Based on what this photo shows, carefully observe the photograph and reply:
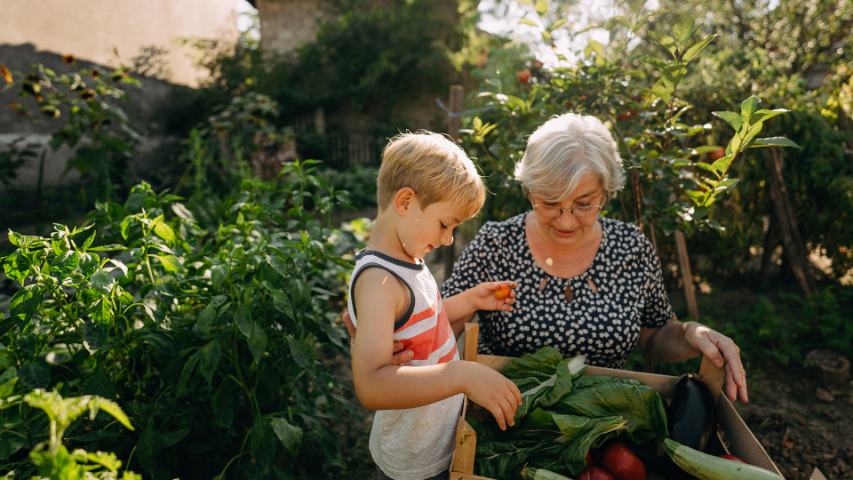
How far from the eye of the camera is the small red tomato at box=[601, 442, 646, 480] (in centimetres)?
A: 128

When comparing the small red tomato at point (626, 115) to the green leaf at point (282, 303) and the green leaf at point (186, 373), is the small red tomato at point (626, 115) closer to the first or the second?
the green leaf at point (282, 303)

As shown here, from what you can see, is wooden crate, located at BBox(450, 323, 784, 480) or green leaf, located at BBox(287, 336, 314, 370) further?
green leaf, located at BBox(287, 336, 314, 370)

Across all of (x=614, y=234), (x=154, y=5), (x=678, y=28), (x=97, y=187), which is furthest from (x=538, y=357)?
(x=154, y=5)

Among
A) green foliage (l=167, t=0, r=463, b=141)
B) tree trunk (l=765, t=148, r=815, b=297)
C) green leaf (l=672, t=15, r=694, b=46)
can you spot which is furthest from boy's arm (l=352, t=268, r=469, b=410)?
green foliage (l=167, t=0, r=463, b=141)

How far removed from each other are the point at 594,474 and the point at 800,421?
240 centimetres

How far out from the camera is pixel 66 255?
1.44m

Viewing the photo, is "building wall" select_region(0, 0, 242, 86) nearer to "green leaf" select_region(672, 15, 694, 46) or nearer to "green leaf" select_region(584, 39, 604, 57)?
"green leaf" select_region(584, 39, 604, 57)

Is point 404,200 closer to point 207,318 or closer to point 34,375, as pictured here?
point 207,318

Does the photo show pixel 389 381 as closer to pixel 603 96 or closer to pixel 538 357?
pixel 538 357

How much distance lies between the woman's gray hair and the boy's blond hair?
0.47 meters

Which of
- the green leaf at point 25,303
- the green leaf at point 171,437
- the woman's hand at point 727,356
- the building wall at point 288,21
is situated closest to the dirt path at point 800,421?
the woman's hand at point 727,356

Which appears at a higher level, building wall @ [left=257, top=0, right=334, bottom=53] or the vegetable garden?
building wall @ [left=257, top=0, right=334, bottom=53]

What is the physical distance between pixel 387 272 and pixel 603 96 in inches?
64.1

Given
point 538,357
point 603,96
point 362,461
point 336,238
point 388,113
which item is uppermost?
point 388,113
